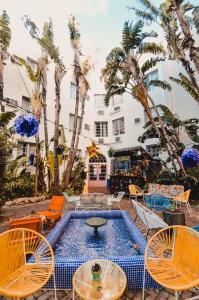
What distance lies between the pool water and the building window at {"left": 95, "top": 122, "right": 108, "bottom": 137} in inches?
550

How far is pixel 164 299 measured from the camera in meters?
2.67

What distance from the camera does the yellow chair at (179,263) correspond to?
2207mm

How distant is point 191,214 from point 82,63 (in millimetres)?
12918

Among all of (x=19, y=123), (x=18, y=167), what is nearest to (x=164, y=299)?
(x=19, y=123)

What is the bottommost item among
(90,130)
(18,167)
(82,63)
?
(18,167)

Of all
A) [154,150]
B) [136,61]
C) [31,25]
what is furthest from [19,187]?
A: [154,150]

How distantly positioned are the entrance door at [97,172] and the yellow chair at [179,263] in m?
15.9

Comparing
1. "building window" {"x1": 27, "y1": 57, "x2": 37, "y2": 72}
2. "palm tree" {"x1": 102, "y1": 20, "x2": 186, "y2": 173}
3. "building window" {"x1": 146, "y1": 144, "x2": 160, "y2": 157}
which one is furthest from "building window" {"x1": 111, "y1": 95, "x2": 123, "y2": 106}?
"building window" {"x1": 27, "y1": 57, "x2": 37, "y2": 72}

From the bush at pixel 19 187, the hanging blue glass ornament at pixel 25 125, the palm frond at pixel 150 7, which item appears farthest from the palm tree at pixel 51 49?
the hanging blue glass ornament at pixel 25 125

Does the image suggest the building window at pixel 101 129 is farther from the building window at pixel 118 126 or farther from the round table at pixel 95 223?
the round table at pixel 95 223

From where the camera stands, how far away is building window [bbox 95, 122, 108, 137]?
65.2 ft

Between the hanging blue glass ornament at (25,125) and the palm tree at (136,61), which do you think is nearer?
the hanging blue glass ornament at (25,125)

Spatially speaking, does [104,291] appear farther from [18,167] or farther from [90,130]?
[90,130]

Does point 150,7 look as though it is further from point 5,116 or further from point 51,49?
point 5,116
